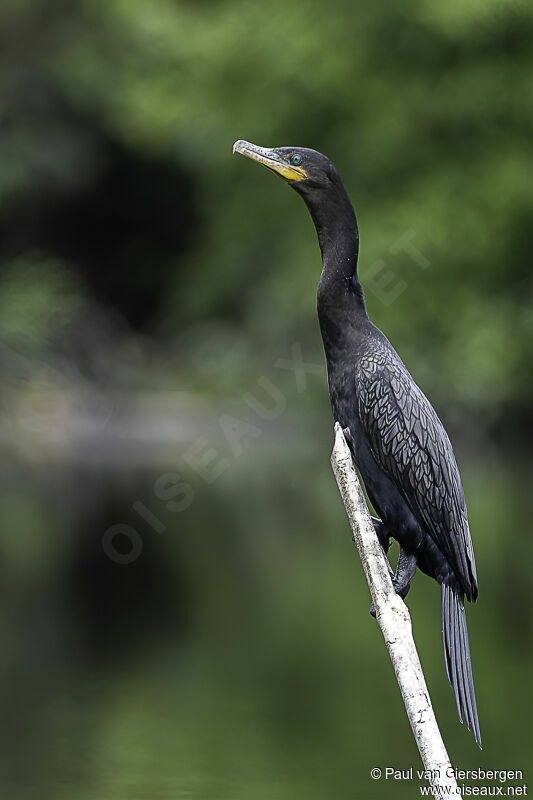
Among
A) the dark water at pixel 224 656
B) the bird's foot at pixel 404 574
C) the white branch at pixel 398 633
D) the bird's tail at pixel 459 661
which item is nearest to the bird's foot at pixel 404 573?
the bird's foot at pixel 404 574

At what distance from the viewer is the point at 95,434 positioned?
1759 cm

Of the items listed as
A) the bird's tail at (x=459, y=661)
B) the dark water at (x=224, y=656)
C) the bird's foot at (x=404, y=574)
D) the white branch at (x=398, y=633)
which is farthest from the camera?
the dark water at (x=224, y=656)

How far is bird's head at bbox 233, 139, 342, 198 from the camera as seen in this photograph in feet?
9.82

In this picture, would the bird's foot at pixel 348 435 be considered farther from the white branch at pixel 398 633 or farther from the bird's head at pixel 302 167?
the bird's head at pixel 302 167

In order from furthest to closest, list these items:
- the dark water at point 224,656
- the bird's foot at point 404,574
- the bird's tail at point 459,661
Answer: the dark water at point 224,656, the bird's foot at point 404,574, the bird's tail at point 459,661

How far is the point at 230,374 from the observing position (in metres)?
17.9

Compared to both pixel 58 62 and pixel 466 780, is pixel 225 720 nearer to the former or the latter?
pixel 466 780

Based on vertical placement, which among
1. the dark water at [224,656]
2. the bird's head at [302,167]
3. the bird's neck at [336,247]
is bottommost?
the dark water at [224,656]

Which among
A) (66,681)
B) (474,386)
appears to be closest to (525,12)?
(474,386)

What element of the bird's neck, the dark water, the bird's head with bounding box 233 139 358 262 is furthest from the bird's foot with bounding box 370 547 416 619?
the dark water

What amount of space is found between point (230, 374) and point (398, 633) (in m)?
15.2

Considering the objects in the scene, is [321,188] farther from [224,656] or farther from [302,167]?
[224,656]

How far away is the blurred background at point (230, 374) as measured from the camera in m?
7.94

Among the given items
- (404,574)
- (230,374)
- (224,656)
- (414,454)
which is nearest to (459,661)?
(404,574)
